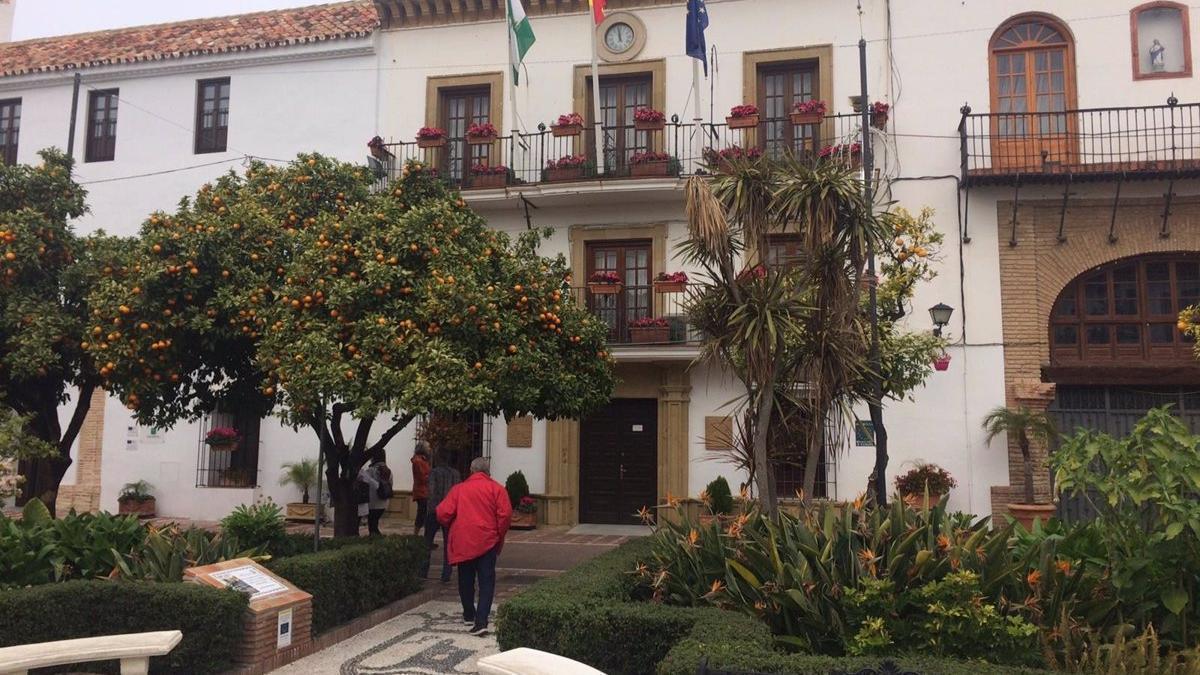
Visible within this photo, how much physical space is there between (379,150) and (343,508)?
322 inches

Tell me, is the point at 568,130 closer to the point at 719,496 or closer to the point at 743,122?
the point at 743,122

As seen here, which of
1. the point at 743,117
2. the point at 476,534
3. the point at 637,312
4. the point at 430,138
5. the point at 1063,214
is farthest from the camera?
the point at 430,138

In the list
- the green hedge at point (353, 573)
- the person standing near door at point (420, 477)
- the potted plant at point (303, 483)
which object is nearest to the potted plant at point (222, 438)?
the potted plant at point (303, 483)

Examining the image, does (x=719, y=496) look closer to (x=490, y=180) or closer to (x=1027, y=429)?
(x=1027, y=429)

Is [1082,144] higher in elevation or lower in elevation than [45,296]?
Answer: higher

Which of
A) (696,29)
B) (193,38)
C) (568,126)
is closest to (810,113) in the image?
(696,29)

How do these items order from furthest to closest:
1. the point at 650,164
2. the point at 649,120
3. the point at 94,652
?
the point at 650,164 < the point at 649,120 < the point at 94,652

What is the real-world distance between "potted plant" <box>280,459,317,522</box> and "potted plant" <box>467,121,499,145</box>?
6419 mm

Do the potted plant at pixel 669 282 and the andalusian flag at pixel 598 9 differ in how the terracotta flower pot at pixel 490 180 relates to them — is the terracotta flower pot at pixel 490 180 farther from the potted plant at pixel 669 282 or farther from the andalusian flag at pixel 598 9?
the potted plant at pixel 669 282

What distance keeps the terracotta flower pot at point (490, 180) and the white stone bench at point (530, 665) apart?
459 inches

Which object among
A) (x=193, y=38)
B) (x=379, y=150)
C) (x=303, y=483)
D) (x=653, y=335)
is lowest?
(x=303, y=483)

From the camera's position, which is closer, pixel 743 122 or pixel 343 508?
pixel 343 508

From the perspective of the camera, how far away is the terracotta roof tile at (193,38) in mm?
17297

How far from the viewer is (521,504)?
1538 cm
